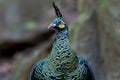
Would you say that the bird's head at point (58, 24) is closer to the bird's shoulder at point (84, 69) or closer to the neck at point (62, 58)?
the neck at point (62, 58)

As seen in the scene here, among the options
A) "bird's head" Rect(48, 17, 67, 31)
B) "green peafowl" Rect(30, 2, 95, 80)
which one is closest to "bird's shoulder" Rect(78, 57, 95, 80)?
"green peafowl" Rect(30, 2, 95, 80)

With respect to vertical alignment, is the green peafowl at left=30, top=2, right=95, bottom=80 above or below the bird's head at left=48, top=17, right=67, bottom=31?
below

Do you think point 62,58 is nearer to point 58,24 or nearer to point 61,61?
point 61,61

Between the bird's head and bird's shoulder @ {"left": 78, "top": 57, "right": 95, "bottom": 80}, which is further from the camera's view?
bird's shoulder @ {"left": 78, "top": 57, "right": 95, "bottom": 80}

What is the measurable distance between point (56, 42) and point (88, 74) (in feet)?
1.95

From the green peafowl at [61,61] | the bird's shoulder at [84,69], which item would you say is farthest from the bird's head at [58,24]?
the bird's shoulder at [84,69]

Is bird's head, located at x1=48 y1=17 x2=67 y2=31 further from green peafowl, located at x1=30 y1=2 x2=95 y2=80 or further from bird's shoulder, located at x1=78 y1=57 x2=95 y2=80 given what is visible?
bird's shoulder, located at x1=78 y1=57 x2=95 y2=80

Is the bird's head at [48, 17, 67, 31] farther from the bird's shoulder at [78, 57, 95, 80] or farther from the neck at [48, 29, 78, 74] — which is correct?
the bird's shoulder at [78, 57, 95, 80]

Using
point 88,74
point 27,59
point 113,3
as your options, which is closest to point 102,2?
point 113,3

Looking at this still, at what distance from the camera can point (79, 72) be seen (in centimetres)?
507

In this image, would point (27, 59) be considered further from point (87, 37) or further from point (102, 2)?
point (102, 2)

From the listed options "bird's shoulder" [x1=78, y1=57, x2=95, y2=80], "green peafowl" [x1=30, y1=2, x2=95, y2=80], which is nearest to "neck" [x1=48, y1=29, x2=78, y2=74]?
"green peafowl" [x1=30, y1=2, x2=95, y2=80]

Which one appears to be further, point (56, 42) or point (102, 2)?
point (102, 2)

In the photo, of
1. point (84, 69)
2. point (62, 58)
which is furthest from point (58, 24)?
point (84, 69)
